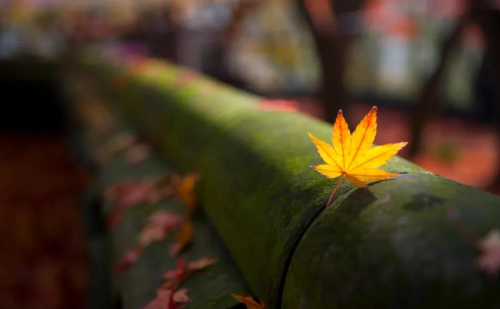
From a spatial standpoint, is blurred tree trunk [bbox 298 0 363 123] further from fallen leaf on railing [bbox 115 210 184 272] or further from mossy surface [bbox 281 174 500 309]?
mossy surface [bbox 281 174 500 309]

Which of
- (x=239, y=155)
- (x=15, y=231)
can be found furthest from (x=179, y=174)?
(x=15, y=231)

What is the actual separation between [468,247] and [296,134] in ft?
1.70

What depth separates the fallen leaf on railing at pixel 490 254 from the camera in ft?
1.47

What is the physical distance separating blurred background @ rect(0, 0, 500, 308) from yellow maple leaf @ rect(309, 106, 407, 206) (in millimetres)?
1161

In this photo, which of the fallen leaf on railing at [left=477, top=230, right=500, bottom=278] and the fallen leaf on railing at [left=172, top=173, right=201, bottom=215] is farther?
the fallen leaf on railing at [left=172, top=173, right=201, bottom=215]

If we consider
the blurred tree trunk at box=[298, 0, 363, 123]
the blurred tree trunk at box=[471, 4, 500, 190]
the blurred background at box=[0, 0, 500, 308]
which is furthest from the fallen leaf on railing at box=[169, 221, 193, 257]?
the blurred tree trunk at box=[471, 4, 500, 190]

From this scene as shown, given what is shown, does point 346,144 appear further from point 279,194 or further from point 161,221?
point 161,221

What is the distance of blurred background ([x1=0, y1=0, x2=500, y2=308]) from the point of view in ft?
8.33

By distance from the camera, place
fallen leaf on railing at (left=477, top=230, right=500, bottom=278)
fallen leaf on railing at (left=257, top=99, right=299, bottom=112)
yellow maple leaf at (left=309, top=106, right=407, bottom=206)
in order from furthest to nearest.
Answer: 1. fallen leaf on railing at (left=257, top=99, right=299, bottom=112)
2. yellow maple leaf at (left=309, top=106, right=407, bottom=206)
3. fallen leaf on railing at (left=477, top=230, right=500, bottom=278)

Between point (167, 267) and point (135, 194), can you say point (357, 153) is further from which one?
point (135, 194)

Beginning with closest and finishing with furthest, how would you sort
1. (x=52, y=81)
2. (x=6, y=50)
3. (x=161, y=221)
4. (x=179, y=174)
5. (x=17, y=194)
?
(x=161, y=221)
(x=179, y=174)
(x=17, y=194)
(x=52, y=81)
(x=6, y=50)

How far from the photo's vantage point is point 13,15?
736 centimetres

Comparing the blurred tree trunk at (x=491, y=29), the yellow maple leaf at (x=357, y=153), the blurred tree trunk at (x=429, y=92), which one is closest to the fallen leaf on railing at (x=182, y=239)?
the yellow maple leaf at (x=357, y=153)

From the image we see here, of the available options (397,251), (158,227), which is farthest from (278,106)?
(397,251)
